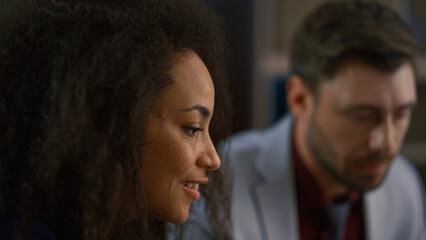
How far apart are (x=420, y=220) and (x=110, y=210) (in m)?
1.06

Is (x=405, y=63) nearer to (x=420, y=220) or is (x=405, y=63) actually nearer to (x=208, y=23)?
(x=420, y=220)

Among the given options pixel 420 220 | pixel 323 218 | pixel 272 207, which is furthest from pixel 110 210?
pixel 420 220

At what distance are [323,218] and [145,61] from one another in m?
0.80

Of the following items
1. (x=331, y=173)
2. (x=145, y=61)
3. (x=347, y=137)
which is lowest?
(x=331, y=173)

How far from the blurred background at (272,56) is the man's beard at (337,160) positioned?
2.65 ft

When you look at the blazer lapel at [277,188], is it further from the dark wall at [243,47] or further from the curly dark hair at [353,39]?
the dark wall at [243,47]

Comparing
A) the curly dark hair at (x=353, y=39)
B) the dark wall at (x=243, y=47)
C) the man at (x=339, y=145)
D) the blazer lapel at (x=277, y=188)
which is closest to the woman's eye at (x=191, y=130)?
the man at (x=339, y=145)

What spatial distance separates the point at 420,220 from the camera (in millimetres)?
1233

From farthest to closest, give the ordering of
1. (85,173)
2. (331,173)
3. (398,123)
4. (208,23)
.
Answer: (331,173)
(398,123)
(208,23)
(85,173)

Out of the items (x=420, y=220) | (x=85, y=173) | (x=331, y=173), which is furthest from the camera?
(x=420, y=220)

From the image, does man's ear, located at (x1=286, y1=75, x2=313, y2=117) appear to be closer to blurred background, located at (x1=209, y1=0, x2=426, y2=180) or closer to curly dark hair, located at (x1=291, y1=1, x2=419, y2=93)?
curly dark hair, located at (x1=291, y1=1, x2=419, y2=93)

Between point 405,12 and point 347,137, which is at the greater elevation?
point 405,12

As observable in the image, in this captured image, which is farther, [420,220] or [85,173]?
[420,220]

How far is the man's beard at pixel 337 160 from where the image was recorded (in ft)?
3.35
